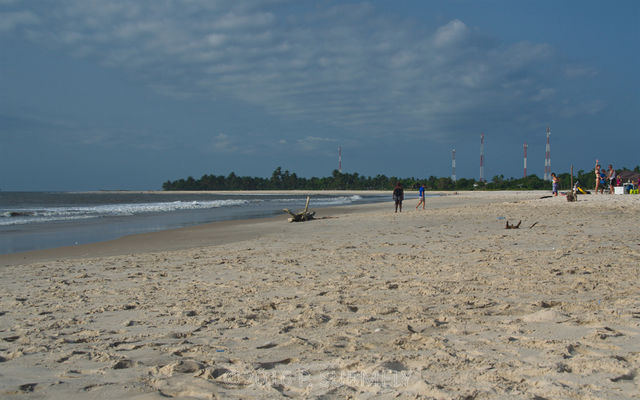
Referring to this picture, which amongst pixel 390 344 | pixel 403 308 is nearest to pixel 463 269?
pixel 403 308

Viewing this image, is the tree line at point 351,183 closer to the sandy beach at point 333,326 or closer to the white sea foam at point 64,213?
the white sea foam at point 64,213

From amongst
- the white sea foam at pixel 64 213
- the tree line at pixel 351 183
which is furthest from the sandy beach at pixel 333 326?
the tree line at pixel 351 183

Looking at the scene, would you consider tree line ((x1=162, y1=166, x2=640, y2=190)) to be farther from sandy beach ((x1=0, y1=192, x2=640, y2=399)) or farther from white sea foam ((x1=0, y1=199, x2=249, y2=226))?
sandy beach ((x1=0, y1=192, x2=640, y2=399))

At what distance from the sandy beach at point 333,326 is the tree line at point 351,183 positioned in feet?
216

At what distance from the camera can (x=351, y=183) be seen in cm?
13012

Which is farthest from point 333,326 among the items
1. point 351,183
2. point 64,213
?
point 351,183

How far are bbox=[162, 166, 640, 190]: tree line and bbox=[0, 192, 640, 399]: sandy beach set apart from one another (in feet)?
216

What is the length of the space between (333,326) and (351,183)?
126 metres

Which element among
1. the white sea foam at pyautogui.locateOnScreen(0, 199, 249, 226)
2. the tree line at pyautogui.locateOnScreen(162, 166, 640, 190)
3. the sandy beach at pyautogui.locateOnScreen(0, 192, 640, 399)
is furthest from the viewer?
the tree line at pyautogui.locateOnScreen(162, 166, 640, 190)

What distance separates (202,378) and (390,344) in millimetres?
1561

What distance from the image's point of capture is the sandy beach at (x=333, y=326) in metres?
3.10

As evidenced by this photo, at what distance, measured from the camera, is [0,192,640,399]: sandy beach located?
3102 millimetres

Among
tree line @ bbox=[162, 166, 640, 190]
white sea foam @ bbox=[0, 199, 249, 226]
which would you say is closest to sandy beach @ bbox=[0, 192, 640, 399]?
white sea foam @ bbox=[0, 199, 249, 226]

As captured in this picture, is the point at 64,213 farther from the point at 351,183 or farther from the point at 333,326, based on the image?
the point at 351,183
